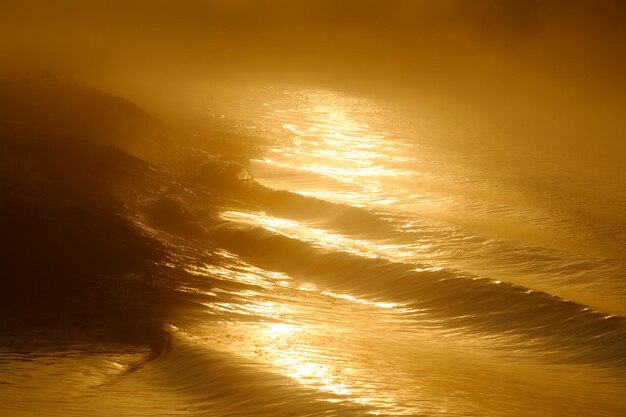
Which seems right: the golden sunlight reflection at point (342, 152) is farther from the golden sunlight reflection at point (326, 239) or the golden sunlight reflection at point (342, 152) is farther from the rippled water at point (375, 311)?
the golden sunlight reflection at point (326, 239)

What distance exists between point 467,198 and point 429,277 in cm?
923

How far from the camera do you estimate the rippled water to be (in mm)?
14211

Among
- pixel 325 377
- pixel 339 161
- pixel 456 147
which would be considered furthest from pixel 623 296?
pixel 456 147

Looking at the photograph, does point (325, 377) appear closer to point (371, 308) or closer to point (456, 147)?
point (371, 308)

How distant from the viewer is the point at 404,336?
1781 cm

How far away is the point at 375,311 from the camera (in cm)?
1953

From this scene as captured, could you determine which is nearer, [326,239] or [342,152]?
[326,239]

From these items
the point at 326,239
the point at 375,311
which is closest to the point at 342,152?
the point at 326,239

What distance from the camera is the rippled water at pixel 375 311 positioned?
14211 millimetres

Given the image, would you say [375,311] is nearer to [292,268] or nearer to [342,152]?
[292,268]

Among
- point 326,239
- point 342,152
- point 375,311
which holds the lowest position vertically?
point 375,311

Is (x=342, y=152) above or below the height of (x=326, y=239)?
above

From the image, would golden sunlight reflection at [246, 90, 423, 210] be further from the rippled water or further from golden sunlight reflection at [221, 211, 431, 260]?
golden sunlight reflection at [221, 211, 431, 260]

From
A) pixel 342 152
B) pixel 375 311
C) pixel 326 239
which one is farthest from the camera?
pixel 342 152
